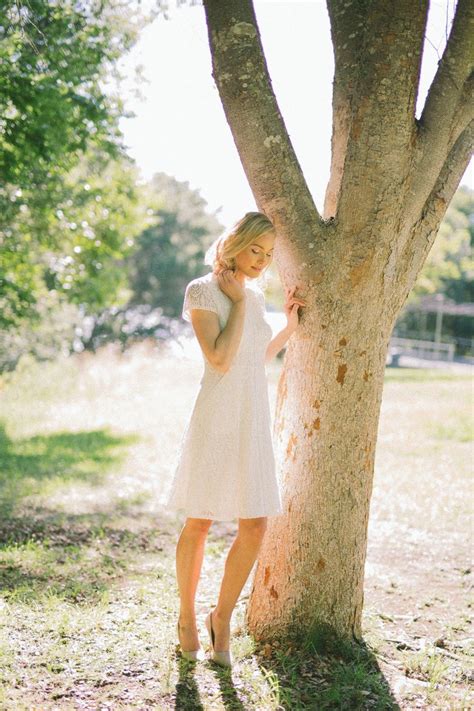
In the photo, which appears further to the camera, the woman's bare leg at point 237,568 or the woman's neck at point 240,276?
the woman's neck at point 240,276

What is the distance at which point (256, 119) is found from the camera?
11.3 ft

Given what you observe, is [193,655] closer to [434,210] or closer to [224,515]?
[224,515]

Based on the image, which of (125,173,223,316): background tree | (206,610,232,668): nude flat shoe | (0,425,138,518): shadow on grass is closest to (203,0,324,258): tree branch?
(206,610,232,668): nude flat shoe

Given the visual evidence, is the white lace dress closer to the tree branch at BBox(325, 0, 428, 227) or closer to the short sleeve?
the short sleeve

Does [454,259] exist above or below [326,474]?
above

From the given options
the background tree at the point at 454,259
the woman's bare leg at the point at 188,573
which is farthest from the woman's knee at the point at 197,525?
the background tree at the point at 454,259

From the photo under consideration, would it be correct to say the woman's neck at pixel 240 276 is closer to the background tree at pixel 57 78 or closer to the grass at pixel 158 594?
the grass at pixel 158 594

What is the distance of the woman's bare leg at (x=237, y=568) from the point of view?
3.45 metres

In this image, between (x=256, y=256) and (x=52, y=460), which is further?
(x=52, y=460)

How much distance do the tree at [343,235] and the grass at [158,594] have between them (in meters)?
0.36

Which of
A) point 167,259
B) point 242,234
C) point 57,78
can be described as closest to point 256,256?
point 242,234

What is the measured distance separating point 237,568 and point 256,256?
5.10 ft

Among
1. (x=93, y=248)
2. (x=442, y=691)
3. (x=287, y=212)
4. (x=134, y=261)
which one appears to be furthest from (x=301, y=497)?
(x=134, y=261)

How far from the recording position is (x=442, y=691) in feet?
11.1
